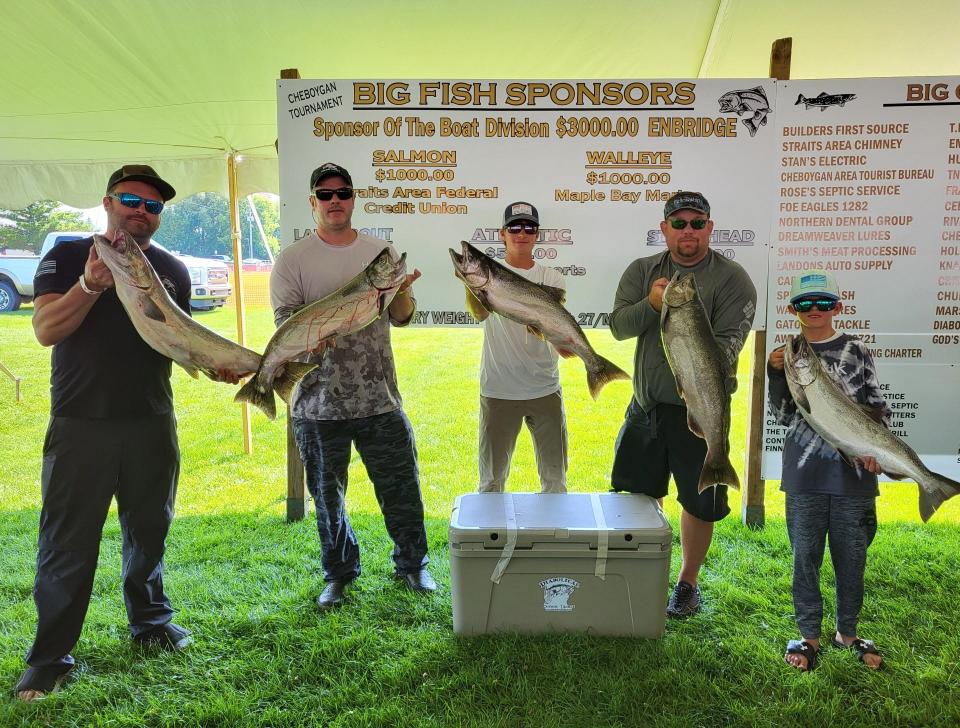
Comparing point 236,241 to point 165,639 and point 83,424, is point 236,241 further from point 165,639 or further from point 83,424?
point 165,639

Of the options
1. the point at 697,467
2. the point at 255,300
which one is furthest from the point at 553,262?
the point at 255,300

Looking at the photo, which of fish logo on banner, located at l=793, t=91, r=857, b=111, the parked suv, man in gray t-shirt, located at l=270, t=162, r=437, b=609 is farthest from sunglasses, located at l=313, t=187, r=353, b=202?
the parked suv

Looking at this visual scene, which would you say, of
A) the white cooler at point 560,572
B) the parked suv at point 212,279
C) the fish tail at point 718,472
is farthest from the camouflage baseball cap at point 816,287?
the parked suv at point 212,279

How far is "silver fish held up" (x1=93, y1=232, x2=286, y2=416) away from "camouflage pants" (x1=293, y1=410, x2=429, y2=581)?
99cm

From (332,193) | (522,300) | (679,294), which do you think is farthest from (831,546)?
(332,193)

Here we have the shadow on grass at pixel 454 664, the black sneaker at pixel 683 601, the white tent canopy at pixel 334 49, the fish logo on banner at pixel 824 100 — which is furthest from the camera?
the fish logo on banner at pixel 824 100

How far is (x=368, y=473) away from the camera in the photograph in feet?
12.3

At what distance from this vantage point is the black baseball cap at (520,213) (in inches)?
154

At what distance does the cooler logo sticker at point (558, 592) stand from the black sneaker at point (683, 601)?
71cm

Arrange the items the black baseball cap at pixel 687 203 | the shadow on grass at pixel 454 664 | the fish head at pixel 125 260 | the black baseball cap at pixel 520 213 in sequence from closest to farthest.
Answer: the fish head at pixel 125 260 → the shadow on grass at pixel 454 664 → the black baseball cap at pixel 687 203 → the black baseball cap at pixel 520 213

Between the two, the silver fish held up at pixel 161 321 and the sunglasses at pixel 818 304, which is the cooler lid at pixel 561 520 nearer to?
the sunglasses at pixel 818 304

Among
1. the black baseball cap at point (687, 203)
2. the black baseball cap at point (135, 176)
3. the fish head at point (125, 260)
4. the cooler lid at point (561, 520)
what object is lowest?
the cooler lid at point (561, 520)

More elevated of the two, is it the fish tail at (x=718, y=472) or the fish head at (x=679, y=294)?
the fish head at (x=679, y=294)

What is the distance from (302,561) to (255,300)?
10.1 m
